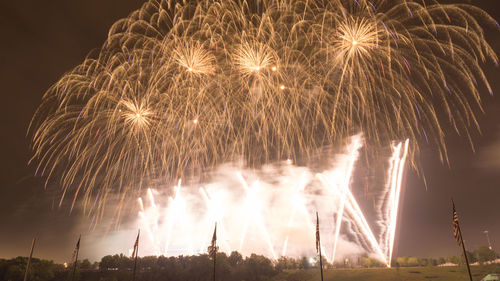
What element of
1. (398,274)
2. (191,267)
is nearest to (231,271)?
(191,267)

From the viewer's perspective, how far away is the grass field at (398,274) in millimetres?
89000

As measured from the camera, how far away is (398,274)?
9656cm

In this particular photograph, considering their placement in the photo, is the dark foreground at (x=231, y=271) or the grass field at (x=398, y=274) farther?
the dark foreground at (x=231, y=271)

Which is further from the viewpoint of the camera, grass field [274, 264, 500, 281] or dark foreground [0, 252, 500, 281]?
dark foreground [0, 252, 500, 281]

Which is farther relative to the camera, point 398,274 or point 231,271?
point 231,271

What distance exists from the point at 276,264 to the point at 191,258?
90.9ft

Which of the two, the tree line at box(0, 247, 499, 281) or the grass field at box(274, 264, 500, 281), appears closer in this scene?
the grass field at box(274, 264, 500, 281)

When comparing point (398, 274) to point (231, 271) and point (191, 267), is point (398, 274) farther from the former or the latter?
point (191, 267)

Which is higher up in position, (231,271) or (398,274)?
(231,271)

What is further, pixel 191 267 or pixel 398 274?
pixel 191 267

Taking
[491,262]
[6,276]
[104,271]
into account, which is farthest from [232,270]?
[491,262]

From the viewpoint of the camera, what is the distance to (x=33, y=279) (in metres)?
103

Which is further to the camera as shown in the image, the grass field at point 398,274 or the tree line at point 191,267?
the tree line at point 191,267

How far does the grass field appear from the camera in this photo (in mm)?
89000
